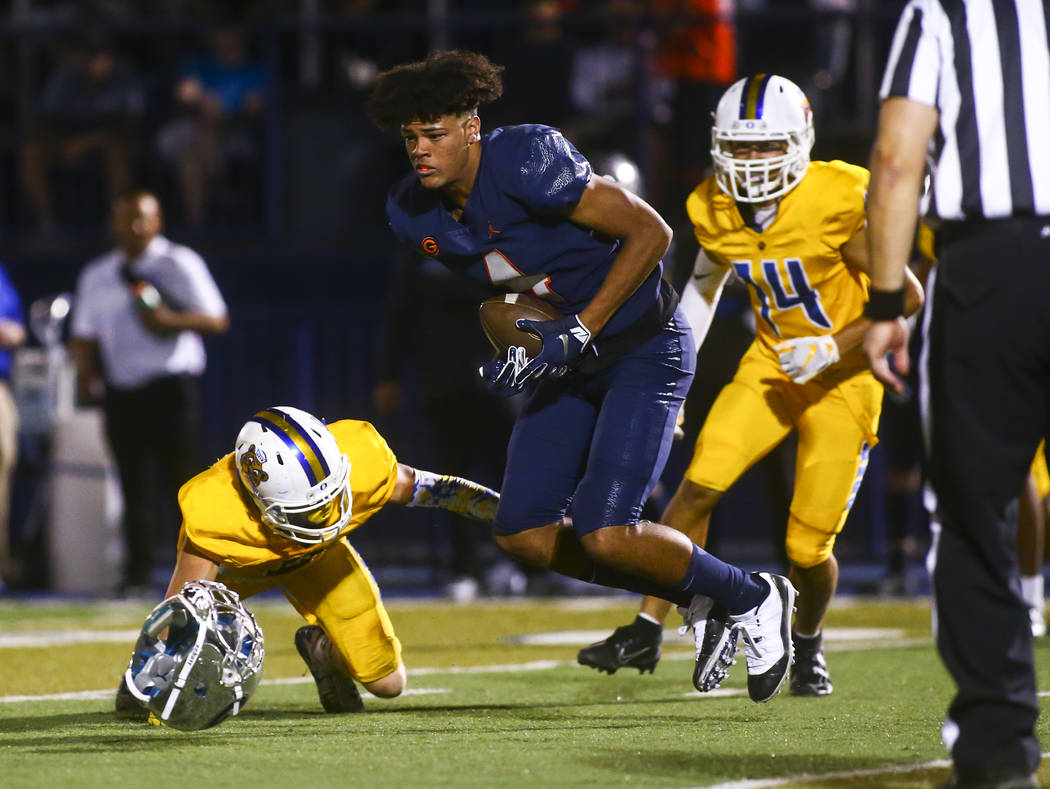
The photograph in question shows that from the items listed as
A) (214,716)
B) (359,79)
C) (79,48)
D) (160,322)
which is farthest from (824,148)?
(214,716)

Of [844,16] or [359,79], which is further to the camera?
[359,79]

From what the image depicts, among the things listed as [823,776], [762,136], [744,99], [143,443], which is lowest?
[143,443]

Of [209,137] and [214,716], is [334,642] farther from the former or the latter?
[209,137]

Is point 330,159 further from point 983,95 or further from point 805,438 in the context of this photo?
point 983,95

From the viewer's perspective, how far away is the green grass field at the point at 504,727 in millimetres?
3355

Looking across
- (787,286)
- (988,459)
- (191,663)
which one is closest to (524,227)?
(787,286)

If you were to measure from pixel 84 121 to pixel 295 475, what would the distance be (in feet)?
23.6

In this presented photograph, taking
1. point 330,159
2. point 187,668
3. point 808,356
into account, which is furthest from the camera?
point 330,159

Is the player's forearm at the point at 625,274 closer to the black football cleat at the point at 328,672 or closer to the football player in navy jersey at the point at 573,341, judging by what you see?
the football player in navy jersey at the point at 573,341

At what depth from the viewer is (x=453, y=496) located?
4.59 m

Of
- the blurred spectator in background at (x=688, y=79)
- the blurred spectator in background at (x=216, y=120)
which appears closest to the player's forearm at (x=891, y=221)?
the blurred spectator in background at (x=688, y=79)

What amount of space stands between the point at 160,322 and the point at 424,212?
14.2 feet

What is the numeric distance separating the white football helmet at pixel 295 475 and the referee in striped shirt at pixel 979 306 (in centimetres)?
154

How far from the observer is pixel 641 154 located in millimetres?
9141
